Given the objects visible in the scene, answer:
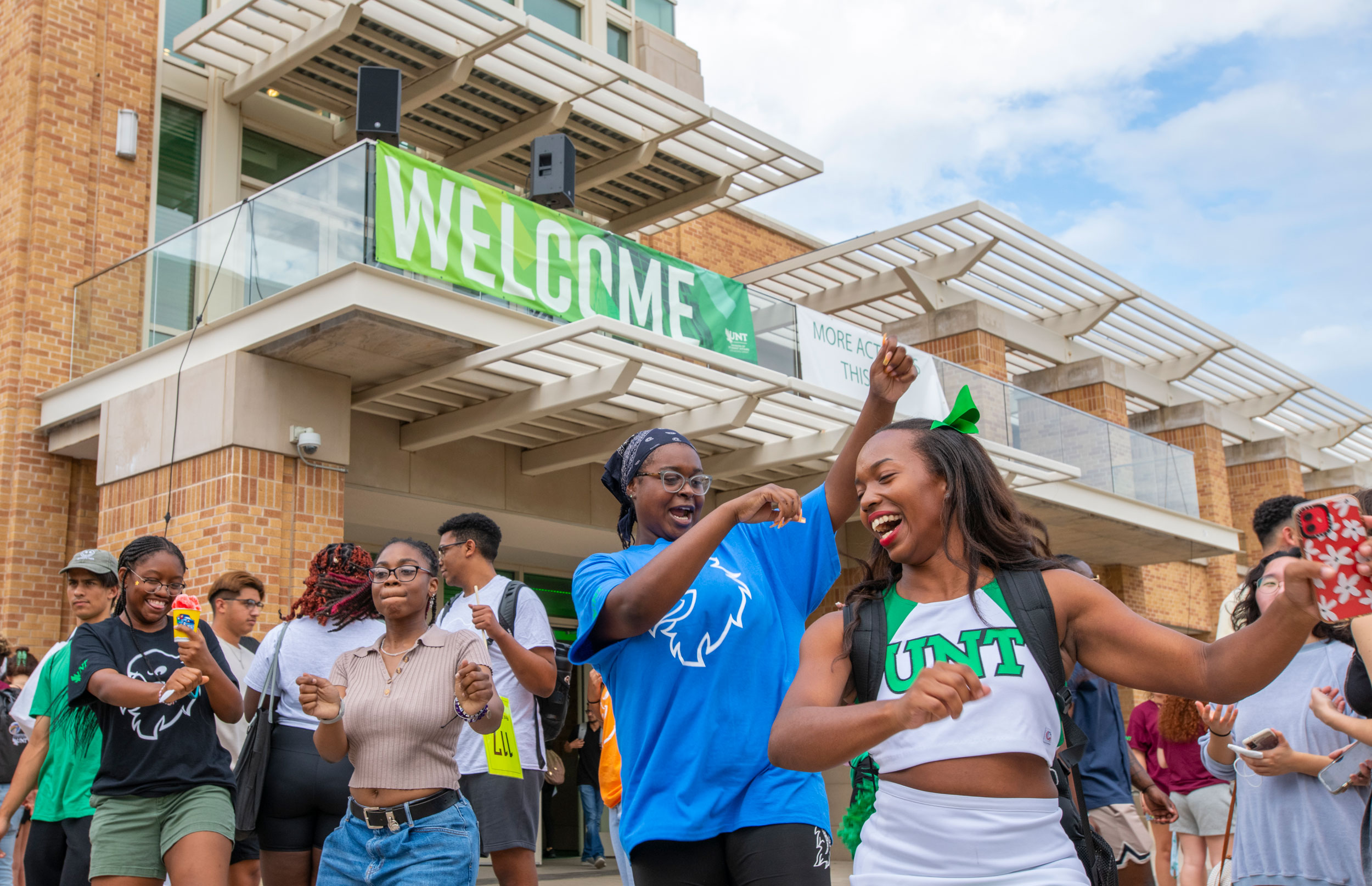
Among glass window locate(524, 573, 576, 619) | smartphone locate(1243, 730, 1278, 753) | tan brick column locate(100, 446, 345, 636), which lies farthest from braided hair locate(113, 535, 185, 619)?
glass window locate(524, 573, 576, 619)

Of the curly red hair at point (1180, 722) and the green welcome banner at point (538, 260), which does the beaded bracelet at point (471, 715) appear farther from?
the green welcome banner at point (538, 260)

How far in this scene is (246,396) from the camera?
411 inches

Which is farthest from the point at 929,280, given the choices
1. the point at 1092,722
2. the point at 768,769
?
the point at 768,769

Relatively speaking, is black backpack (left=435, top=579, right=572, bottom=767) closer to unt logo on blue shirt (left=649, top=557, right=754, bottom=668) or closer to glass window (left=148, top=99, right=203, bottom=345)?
unt logo on blue shirt (left=649, top=557, right=754, bottom=668)

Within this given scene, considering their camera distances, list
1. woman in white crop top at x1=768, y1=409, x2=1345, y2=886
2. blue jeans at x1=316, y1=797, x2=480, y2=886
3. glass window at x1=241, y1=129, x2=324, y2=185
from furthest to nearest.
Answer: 1. glass window at x1=241, y1=129, x2=324, y2=185
2. blue jeans at x1=316, y1=797, x2=480, y2=886
3. woman in white crop top at x1=768, y1=409, x2=1345, y2=886

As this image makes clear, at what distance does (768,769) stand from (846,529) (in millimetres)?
14557

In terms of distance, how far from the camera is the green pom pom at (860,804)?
257 centimetres

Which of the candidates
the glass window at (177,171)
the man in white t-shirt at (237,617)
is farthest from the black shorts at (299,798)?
the glass window at (177,171)

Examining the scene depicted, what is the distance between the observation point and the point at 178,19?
46.1 ft

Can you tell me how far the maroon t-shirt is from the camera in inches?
306

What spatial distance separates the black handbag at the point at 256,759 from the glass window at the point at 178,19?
10.6m

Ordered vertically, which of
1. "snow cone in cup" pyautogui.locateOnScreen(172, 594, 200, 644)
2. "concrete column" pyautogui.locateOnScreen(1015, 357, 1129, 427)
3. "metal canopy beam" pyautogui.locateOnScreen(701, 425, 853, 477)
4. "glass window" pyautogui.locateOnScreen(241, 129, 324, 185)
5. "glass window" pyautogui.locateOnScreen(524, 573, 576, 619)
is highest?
"glass window" pyautogui.locateOnScreen(241, 129, 324, 185)

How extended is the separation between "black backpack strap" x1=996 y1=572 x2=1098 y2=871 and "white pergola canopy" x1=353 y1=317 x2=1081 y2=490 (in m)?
7.71

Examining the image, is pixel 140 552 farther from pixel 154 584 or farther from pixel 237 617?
pixel 237 617
